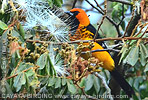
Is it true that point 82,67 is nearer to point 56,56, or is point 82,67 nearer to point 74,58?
point 74,58

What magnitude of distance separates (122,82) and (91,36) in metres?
0.77

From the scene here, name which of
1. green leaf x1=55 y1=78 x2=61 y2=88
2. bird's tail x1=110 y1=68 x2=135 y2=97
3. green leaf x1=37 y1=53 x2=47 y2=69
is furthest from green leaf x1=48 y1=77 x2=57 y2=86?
bird's tail x1=110 y1=68 x2=135 y2=97

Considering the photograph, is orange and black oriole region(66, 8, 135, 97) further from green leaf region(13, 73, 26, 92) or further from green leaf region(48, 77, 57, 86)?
green leaf region(13, 73, 26, 92)

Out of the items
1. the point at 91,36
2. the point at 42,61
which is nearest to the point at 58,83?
the point at 42,61

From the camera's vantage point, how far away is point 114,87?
12.8ft

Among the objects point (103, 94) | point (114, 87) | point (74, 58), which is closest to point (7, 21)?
point (74, 58)

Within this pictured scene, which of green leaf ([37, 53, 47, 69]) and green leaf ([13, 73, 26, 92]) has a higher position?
green leaf ([37, 53, 47, 69])

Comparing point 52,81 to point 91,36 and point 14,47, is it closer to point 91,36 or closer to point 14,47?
point 14,47

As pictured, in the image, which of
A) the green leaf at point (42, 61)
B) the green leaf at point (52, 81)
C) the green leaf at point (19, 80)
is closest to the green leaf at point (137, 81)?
the green leaf at point (52, 81)

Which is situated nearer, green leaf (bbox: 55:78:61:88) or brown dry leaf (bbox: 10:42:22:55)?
brown dry leaf (bbox: 10:42:22:55)

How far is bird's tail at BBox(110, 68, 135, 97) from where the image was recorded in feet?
11.8

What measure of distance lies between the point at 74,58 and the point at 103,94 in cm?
134

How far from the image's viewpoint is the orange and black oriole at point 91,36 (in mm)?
3280

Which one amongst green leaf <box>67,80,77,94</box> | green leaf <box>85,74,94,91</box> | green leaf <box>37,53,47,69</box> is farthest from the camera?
green leaf <box>85,74,94,91</box>
